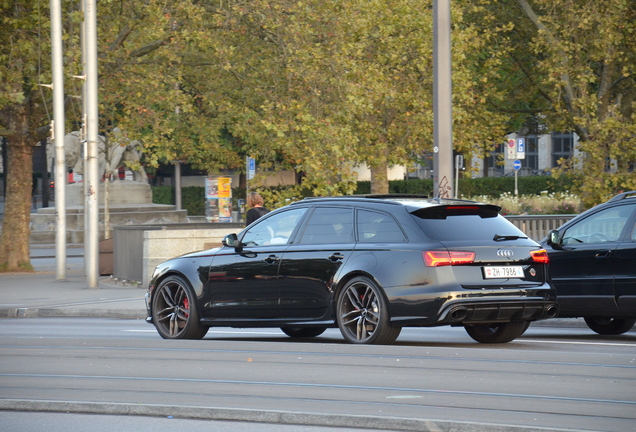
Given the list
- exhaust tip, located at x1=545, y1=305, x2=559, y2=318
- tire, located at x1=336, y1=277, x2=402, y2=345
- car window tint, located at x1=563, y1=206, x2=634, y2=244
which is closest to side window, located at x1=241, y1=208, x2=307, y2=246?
tire, located at x1=336, y1=277, x2=402, y2=345

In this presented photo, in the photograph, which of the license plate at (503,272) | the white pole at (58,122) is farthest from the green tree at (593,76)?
the license plate at (503,272)

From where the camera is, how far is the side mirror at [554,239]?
12227 millimetres

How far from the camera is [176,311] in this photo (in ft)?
40.2

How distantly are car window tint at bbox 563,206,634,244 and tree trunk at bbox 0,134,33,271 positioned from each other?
1654 cm

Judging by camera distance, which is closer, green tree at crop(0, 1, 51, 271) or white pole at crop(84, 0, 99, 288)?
white pole at crop(84, 0, 99, 288)

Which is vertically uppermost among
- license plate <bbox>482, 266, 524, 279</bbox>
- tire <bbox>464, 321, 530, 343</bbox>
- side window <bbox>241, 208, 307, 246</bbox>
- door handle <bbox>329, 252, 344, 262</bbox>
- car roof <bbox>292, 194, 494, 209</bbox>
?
car roof <bbox>292, 194, 494, 209</bbox>

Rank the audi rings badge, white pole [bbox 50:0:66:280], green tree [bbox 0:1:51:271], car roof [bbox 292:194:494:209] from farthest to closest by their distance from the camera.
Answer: green tree [bbox 0:1:51:271] < white pole [bbox 50:0:66:280] < car roof [bbox 292:194:494:209] < the audi rings badge

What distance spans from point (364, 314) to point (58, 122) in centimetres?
1382

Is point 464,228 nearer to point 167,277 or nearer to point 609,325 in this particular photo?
point 609,325

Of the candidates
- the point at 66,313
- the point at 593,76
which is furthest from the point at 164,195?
the point at 66,313

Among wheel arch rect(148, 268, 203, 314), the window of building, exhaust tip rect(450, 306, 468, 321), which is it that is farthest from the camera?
the window of building

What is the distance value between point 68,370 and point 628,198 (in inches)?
235

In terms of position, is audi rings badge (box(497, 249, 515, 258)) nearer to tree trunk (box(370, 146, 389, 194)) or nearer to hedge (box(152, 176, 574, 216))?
tree trunk (box(370, 146, 389, 194))

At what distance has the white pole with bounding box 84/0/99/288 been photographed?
2112 cm
